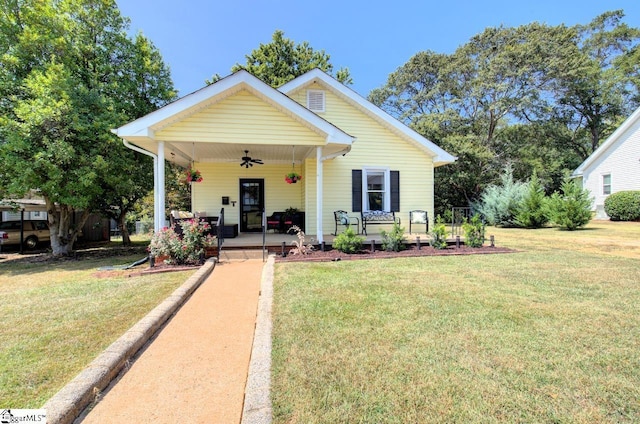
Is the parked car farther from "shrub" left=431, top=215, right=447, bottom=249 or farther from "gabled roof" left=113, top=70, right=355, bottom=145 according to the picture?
"shrub" left=431, top=215, right=447, bottom=249

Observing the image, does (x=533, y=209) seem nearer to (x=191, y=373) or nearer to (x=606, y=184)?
(x=606, y=184)

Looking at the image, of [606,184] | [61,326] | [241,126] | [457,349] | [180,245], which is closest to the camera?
[457,349]

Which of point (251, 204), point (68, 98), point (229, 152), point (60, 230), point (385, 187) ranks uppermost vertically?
point (68, 98)

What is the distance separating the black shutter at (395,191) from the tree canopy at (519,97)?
11991 millimetres

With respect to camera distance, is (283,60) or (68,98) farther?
(283,60)

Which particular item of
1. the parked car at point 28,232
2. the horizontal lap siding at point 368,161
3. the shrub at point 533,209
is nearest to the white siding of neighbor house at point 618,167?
the shrub at point 533,209

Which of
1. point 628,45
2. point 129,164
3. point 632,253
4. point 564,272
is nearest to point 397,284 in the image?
point 564,272

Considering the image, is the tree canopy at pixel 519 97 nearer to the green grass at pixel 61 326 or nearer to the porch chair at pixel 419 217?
the porch chair at pixel 419 217

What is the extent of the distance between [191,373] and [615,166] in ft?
78.9

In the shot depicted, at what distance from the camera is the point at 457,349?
109 inches

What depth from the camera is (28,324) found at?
140 inches

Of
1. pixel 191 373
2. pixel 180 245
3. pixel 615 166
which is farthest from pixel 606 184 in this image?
pixel 191 373

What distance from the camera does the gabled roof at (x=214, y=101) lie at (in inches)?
272

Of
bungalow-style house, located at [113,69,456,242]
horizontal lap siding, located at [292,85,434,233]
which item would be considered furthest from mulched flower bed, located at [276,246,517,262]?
horizontal lap siding, located at [292,85,434,233]
